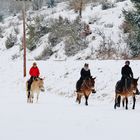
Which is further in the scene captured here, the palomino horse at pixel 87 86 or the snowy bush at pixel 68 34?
the snowy bush at pixel 68 34

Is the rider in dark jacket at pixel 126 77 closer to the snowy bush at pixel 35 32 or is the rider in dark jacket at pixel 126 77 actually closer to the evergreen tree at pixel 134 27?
the evergreen tree at pixel 134 27

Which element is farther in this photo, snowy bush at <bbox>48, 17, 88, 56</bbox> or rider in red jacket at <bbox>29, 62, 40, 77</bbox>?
snowy bush at <bbox>48, 17, 88, 56</bbox>

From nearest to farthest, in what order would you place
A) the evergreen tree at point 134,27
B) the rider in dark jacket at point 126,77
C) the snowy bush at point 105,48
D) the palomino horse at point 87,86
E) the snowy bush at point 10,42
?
the rider in dark jacket at point 126,77, the palomino horse at point 87,86, the evergreen tree at point 134,27, the snowy bush at point 105,48, the snowy bush at point 10,42

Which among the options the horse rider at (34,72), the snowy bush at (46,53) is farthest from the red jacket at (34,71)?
the snowy bush at (46,53)

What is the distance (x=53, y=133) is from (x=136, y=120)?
167 inches

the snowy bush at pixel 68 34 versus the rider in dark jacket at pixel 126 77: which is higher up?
the snowy bush at pixel 68 34

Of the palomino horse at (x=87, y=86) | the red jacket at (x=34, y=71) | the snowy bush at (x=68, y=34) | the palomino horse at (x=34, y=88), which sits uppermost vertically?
the snowy bush at (x=68, y=34)

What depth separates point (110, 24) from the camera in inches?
2178

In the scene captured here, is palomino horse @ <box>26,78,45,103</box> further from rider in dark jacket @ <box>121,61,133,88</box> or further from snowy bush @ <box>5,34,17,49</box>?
snowy bush @ <box>5,34,17,49</box>

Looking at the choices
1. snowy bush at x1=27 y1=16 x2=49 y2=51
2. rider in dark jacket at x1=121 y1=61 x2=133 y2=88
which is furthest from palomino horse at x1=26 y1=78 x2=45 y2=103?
snowy bush at x1=27 y1=16 x2=49 y2=51

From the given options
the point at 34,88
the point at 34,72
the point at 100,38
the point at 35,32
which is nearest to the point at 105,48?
the point at 100,38

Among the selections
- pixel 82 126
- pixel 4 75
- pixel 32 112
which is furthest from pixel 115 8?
pixel 82 126

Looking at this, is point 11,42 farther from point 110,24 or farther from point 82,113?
point 82,113

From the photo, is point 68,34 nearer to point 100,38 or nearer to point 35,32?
point 100,38
